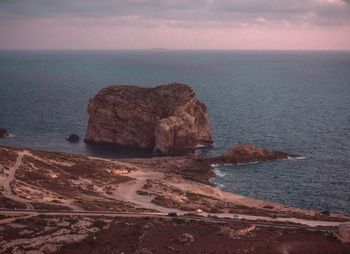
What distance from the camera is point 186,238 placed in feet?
160

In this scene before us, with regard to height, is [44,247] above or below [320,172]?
above

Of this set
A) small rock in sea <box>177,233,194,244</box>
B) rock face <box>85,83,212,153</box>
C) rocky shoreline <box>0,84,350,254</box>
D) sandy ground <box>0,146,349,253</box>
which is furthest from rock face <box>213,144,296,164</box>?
small rock in sea <box>177,233,194,244</box>

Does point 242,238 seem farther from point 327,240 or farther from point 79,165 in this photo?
point 79,165

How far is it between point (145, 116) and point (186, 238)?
8289 cm

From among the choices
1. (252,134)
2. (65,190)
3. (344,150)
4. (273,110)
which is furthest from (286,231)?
(273,110)

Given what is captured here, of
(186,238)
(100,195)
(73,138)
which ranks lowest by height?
(73,138)

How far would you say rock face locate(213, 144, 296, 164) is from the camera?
11275cm

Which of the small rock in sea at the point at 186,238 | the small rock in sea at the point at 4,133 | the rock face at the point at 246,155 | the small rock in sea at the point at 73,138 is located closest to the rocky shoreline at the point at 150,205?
the small rock in sea at the point at 186,238

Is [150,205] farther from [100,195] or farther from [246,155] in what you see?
[246,155]

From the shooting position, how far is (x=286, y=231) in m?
53.0

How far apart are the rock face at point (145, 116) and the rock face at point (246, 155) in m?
13.9

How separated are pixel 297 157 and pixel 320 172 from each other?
1370 cm

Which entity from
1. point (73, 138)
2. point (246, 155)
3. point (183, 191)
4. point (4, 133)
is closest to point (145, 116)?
point (73, 138)

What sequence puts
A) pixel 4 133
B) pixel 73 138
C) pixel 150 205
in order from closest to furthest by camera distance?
pixel 150 205 < pixel 73 138 < pixel 4 133
